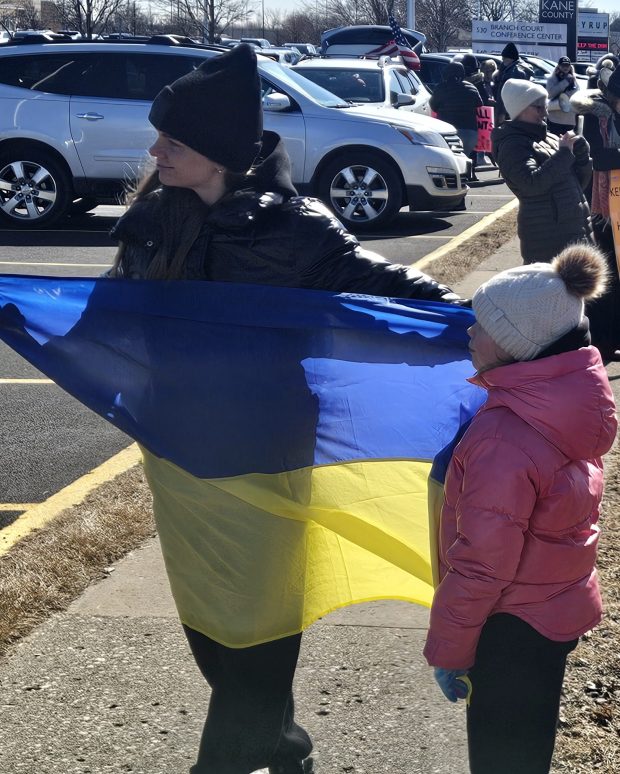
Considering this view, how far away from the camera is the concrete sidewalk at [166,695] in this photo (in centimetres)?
304

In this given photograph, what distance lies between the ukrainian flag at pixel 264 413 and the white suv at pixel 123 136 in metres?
10.3

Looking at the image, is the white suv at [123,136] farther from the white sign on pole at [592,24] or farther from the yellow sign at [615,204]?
the white sign on pole at [592,24]

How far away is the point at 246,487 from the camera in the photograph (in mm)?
2680

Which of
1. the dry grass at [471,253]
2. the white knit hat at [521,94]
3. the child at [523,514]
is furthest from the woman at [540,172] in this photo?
the child at [523,514]

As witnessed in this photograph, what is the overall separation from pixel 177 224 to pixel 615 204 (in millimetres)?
5045

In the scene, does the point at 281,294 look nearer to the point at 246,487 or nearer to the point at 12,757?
the point at 246,487

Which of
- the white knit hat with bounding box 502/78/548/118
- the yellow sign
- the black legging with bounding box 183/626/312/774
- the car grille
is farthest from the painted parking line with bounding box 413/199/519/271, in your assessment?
the black legging with bounding box 183/626/312/774

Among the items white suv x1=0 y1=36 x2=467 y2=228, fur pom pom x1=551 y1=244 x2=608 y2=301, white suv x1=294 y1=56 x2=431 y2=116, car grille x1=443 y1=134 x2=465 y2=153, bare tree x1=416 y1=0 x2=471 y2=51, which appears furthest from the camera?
bare tree x1=416 y1=0 x2=471 y2=51

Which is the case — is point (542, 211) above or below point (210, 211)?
below

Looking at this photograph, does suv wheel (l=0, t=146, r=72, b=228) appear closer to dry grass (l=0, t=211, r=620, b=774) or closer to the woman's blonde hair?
dry grass (l=0, t=211, r=620, b=774)

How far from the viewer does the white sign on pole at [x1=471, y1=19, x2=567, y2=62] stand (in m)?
45.5

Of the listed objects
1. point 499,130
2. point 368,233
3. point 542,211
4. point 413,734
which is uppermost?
point 499,130

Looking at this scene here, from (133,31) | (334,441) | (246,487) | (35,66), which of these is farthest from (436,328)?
(133,31)

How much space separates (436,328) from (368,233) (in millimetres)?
10437
